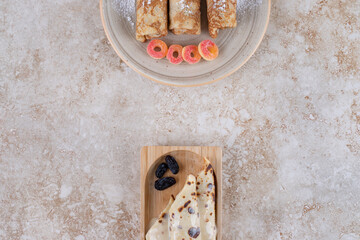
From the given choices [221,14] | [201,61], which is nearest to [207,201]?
[201,61]

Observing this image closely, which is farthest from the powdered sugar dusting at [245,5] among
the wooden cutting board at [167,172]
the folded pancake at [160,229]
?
the folded pancake at [160,229]

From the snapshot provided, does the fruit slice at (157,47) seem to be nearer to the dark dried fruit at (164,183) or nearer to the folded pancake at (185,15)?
the folded pancake at (185,15)

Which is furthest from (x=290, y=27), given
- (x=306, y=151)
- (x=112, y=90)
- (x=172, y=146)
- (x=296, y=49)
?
(x=112, y=90)

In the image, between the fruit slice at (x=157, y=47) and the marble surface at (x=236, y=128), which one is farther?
the marble surface at (x=236, y=128)

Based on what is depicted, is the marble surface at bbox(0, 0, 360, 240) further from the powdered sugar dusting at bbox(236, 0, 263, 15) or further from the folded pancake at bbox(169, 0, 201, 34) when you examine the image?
the folded pancake at bbox(169, 0, 201, 34)

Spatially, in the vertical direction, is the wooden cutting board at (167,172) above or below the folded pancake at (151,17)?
below

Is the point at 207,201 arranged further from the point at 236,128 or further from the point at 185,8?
the point at 185,8
